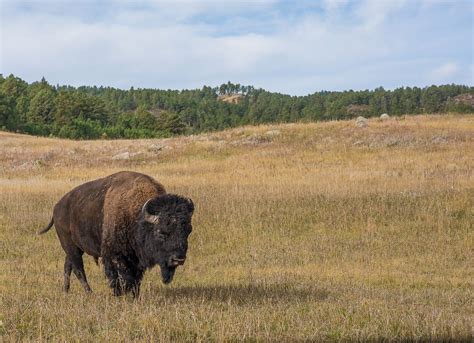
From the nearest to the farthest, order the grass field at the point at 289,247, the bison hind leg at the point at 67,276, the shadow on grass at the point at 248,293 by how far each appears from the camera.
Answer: the grass field at the point at 289,247 < the shadow on grass at the point at 248,293 < the bison hind leg at the point at 67,276

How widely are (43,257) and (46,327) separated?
8.64 meters

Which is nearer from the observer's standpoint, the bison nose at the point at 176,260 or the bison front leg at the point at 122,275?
the bison nose at the point at 176,260

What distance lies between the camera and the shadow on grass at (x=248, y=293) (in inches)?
383

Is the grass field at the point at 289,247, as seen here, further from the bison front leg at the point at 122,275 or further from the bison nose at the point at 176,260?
the bison nose at the point at 176,260

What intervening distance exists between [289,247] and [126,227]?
744cm

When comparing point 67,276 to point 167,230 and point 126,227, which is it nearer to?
point 126,227

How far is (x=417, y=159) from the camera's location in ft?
102

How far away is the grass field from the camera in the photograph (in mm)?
Answer: 7230

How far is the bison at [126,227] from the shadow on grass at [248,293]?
912 mm

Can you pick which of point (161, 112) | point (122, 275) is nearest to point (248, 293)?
point (122, 275)

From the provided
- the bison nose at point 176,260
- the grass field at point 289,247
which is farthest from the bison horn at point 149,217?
the grass field at point 289,247

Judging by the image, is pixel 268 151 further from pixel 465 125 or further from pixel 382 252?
pixel 382 252

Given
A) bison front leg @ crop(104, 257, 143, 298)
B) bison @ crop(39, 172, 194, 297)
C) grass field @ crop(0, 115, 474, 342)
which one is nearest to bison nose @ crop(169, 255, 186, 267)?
bison @ crop(39, 172, 194, 297)

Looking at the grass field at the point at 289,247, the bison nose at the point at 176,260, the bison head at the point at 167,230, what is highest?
the bison head at the point at 167,230
